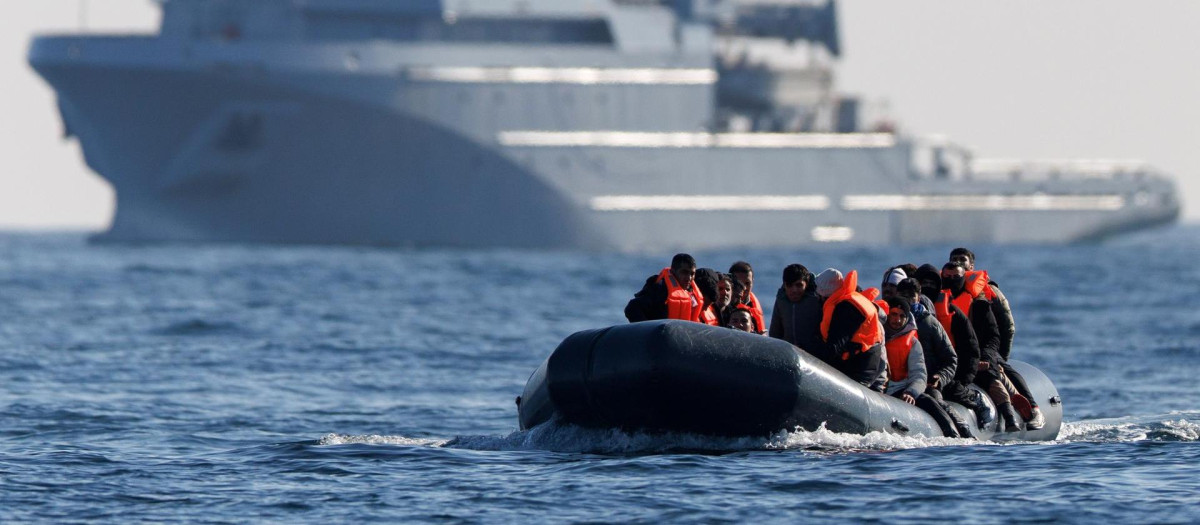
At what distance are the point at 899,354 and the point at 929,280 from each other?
91cm

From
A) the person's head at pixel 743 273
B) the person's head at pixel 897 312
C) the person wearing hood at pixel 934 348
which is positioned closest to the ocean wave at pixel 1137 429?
the person wearing hood at pixel 934 348

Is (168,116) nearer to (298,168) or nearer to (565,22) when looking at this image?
(298,168)

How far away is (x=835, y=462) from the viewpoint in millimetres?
15945

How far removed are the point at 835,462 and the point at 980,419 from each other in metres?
2.49

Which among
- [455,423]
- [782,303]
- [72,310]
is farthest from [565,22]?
[782,303]

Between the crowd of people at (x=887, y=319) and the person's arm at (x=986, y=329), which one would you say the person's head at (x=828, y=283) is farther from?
the person's arm at (x=986, y=329)

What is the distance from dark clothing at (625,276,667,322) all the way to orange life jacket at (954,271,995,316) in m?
2.87

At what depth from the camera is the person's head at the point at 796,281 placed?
16359 millimetres

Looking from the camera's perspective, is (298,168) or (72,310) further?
(298,168)

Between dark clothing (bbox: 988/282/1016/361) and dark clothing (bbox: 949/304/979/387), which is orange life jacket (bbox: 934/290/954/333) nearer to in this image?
dark clothing (bbox: 949/304/979/387)

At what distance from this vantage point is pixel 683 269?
1678cm

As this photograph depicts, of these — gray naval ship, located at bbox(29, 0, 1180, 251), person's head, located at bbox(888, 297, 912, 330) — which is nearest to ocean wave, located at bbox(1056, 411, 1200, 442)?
person's head, located at bbox(888, 297, 912, 330)

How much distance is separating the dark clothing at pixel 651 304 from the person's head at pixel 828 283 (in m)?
1.31

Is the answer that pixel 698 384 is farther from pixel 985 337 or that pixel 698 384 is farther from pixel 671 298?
pixel 985 337
